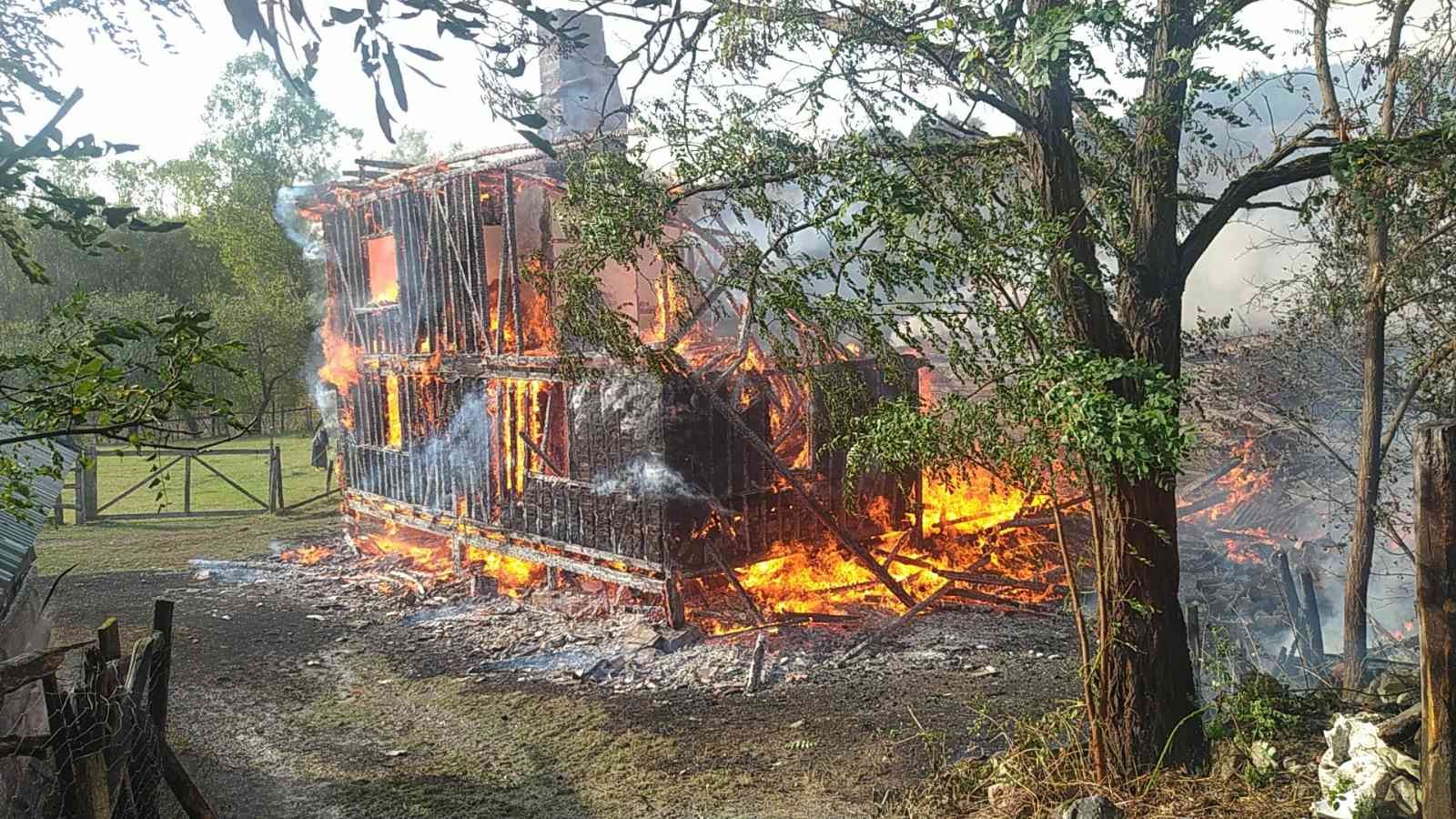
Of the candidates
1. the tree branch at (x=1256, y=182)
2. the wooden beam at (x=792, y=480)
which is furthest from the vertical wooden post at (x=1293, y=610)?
the tree branch at (x=1256, y=182)

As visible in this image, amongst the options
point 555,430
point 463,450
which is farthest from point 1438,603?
point 463,450

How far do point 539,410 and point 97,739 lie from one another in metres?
9.78

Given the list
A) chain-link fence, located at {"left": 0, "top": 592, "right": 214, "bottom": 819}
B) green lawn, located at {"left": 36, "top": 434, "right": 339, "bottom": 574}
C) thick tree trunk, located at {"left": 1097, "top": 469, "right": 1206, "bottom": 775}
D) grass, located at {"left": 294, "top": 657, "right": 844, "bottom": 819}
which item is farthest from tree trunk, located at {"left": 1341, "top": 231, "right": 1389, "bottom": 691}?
green lawn, located at {"left": 36, "top": 434, "right": 339, "bottom": 574}

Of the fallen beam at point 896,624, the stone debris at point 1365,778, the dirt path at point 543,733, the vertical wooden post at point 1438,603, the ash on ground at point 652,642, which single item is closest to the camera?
the vertical wooden post at point 1438,603

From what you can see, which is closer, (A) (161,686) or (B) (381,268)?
(A) (161,686)

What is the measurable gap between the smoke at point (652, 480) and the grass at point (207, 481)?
1282 centimetres

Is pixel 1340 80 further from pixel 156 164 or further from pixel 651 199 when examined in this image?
pixel 156 164

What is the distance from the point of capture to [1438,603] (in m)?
5.28

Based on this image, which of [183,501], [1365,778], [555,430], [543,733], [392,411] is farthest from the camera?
[183,501]

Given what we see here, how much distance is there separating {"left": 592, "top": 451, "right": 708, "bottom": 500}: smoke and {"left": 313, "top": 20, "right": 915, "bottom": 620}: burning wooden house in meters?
0.03

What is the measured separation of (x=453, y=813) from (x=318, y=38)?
703 centimetres

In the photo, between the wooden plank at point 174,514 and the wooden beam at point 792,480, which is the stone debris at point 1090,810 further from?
the wooden plank at point 174,514

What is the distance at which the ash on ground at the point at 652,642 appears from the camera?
1152 cm

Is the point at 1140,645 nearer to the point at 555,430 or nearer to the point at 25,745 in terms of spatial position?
the point at 25,745
